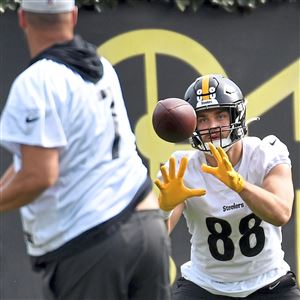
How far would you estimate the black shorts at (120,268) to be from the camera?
3.42 metres

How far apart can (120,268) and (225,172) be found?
3.49 feet

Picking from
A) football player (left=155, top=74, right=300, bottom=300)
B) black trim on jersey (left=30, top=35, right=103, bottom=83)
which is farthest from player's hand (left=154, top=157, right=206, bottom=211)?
black trim on jersey (left=30, top=35, right=103, bottom=83)

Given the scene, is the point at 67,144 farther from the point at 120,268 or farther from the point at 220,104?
the point at 220,104

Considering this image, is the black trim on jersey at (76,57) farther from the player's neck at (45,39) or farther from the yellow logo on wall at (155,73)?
the yellow logo on wall at (155,73)

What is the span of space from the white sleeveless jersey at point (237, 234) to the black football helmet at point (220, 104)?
0.40 feet

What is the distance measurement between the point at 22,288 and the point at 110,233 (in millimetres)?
3331

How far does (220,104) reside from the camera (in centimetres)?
471

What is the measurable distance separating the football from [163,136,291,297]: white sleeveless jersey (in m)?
0.15

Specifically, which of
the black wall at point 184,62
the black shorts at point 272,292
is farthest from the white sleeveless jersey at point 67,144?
the black wall at point 184,62

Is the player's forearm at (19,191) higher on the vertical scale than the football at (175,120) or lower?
higher

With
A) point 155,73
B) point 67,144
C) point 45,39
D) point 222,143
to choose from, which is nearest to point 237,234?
point 222,143

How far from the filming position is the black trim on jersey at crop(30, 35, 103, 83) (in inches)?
136

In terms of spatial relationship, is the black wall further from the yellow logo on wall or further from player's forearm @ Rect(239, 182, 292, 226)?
player's forearm @ Rect(239, 182, 292, 226)

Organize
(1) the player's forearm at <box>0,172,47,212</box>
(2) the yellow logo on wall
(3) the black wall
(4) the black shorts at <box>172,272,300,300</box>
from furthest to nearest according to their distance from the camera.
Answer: (2) the yellow logo on wall, (3) the black wall, (4) the black shorts at <box>172,272,300,300</box>, (1) the player's forearm at <box>0,172,47,212</box>
